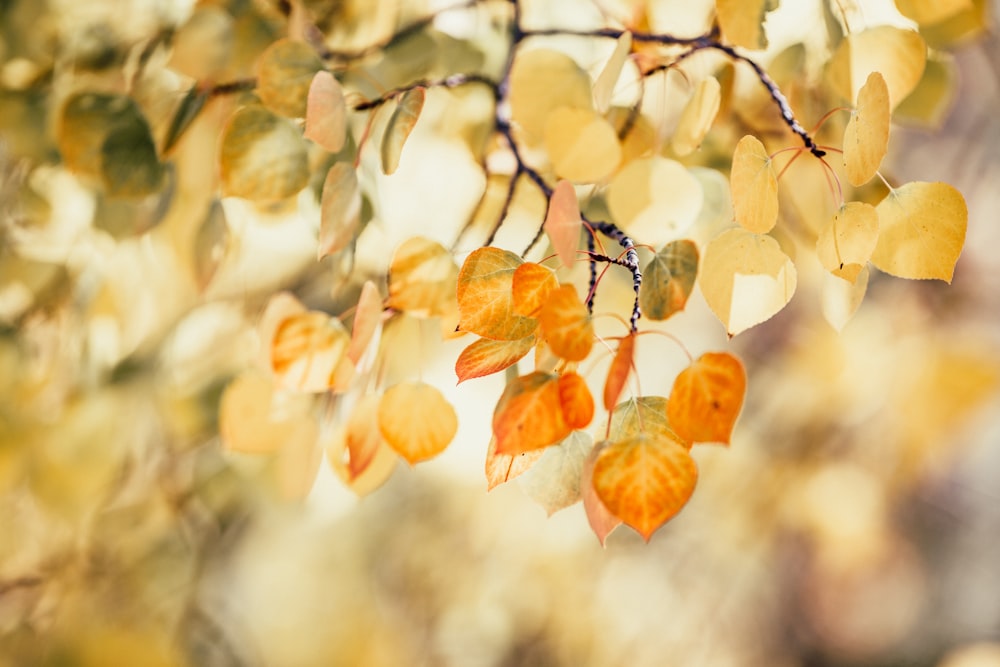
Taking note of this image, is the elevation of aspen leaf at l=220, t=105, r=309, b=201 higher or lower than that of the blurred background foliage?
higher

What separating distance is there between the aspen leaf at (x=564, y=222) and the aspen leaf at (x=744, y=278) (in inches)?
1.6

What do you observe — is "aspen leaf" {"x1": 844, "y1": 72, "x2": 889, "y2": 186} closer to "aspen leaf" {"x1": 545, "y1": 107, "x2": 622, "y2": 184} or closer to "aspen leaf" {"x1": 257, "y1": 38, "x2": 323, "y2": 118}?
"aspen leaf" {"x1": 545, "y1": 107, "x2": 622, "y2": 184}

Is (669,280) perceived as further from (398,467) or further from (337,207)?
(398,467)

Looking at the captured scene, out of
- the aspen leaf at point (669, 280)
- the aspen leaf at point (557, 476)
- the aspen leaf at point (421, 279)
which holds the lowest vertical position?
the aspen leaf at point (557, 476)

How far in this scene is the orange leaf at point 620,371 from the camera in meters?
0.17

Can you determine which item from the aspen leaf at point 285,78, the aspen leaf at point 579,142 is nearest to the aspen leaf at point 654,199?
the aspen leaf at point 579,142

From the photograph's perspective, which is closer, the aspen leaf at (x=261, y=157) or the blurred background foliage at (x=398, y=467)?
the aspen leaf at (x=261, y=157)

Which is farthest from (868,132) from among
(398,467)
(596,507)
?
(398,467)

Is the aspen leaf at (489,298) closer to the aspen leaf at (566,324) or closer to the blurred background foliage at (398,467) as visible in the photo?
the aspen leaf at (566,324)

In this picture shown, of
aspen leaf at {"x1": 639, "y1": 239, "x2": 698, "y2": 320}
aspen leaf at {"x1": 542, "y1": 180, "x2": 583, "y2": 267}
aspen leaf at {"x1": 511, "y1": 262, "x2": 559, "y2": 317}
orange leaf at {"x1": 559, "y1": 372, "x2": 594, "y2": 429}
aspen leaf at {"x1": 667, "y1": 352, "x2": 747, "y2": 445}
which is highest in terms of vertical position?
aspen leaf at {"x1": 542, "y1": 180, "x2": 583, "y2": 267}

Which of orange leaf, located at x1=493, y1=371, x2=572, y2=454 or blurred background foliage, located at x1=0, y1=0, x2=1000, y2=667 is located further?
blurred background foliage, located at x1=0, y1=0, x2=1000, y2=667

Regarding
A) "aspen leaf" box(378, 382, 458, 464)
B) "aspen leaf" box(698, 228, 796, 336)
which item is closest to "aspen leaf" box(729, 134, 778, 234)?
"aspen leaf" box(698, 228, 796, 336)

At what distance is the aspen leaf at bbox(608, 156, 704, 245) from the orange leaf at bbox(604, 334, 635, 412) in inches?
3.0

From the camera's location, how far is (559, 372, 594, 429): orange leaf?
177 millimetres
